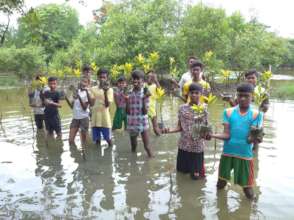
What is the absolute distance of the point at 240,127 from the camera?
4828mm

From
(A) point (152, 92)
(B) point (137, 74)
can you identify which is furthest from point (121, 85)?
(B) point (137, 74)

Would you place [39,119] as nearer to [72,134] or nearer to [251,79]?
[72,134]

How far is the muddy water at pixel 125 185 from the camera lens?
491 centimetres

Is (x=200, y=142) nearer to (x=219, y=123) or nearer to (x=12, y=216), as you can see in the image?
(x=12, y=216)

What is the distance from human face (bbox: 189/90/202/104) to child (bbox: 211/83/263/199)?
82 centimetres

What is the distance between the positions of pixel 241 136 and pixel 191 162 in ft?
4.26

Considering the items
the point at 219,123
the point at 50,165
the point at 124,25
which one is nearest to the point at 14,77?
the point at 124,25

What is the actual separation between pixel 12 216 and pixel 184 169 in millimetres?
2740

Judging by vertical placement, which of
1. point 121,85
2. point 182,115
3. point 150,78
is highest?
point 150,78

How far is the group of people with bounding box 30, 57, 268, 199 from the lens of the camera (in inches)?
192

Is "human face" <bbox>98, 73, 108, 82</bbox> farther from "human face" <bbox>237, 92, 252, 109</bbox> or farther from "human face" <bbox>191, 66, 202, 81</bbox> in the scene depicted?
"human face" <bbox>237, 92, 252, 109</bbox>

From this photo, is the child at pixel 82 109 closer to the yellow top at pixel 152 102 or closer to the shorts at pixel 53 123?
the shorts at pixel 53 123

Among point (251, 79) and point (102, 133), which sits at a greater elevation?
point (251, 79)

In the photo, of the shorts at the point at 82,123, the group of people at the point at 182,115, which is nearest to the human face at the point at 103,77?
the group of people at the point at 182,115
